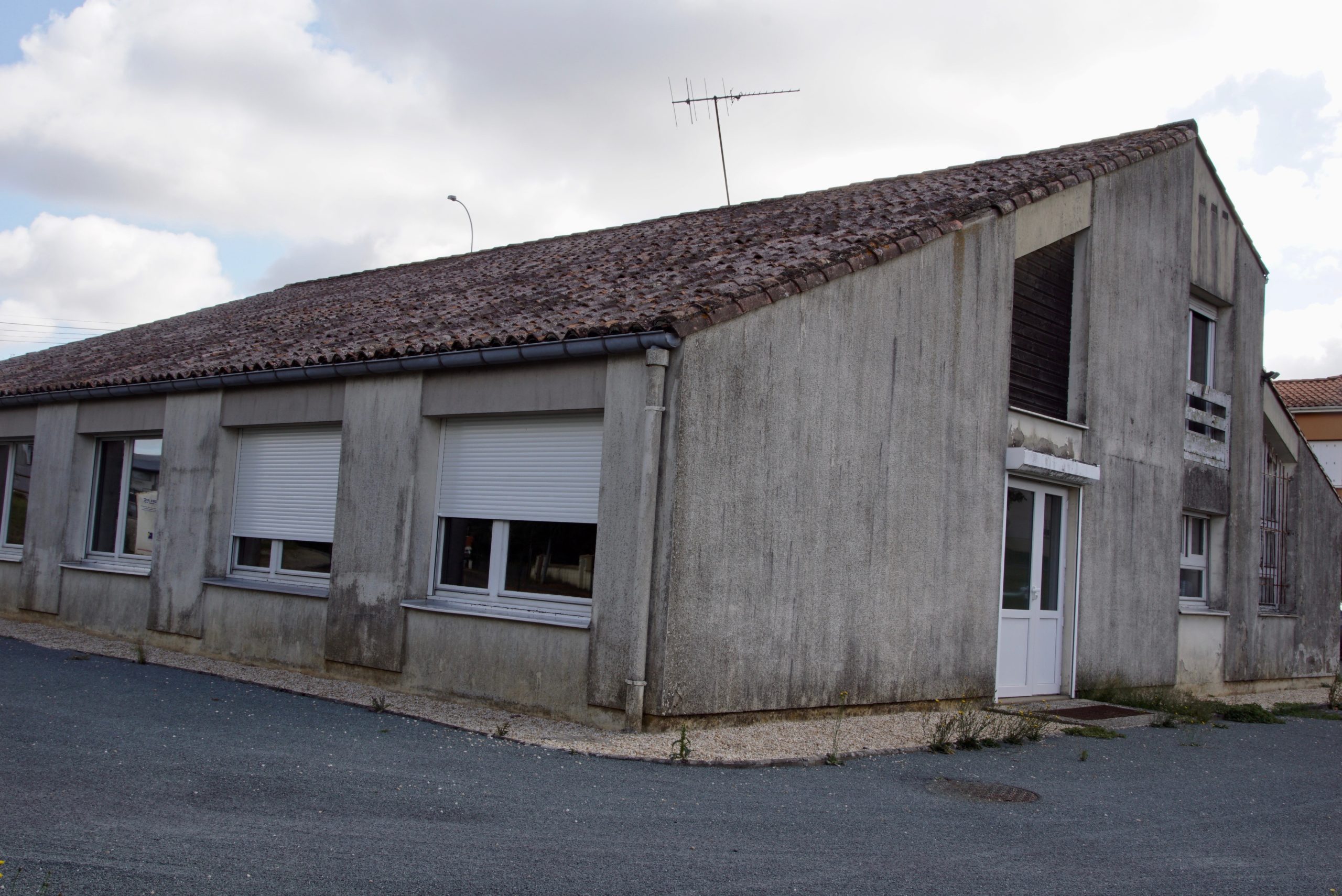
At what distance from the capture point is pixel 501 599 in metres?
9.71

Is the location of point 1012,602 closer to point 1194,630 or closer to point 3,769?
point 1194,630

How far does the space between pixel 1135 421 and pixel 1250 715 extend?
3.53 m

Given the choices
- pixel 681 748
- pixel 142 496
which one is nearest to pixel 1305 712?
pixel 681 748

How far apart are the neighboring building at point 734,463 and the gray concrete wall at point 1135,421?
6 centimetres

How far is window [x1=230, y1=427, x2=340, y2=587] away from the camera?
37.7ft

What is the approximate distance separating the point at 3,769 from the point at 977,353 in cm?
861

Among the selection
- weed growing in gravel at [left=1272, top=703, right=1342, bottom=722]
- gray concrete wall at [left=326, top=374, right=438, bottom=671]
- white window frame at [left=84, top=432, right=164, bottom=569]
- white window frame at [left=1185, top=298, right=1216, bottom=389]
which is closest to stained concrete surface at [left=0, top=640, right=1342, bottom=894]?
gray concrete wall at [left=326, top=374, right=438, bottom=671]

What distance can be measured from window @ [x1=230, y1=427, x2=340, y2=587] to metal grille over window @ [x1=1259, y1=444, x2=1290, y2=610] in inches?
509

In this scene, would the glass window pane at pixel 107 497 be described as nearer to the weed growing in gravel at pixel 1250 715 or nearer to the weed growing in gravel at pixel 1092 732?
the weed growing in gravel at pixel 1092 732

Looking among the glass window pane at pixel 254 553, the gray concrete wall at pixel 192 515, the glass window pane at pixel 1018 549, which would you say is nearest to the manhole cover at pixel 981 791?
the glass window pane at pixel 1018 549

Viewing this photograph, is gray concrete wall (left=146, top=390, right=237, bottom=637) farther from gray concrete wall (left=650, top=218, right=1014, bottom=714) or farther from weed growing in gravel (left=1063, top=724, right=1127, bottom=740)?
weed growing in gravel (left=1063, top=724, right=1127, bottom=740)

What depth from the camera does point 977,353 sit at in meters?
11.0

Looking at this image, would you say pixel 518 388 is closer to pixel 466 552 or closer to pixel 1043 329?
pixel 466 552

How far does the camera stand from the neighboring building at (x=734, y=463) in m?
8.58
